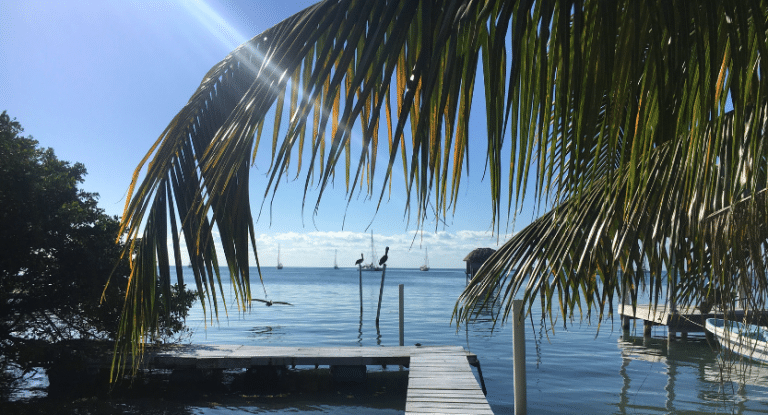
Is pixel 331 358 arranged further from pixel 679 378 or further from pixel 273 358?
pixel 679 378

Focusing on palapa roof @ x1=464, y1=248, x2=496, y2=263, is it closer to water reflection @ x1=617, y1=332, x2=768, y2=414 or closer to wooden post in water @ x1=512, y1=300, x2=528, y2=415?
water reflection @ x1=617, y1=332, x2=768, y2=414

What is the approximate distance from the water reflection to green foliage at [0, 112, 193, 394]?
32.1 ft

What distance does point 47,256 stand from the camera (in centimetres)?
1112

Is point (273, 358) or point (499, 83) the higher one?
point (499, 83)

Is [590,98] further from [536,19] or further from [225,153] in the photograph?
[225,153]

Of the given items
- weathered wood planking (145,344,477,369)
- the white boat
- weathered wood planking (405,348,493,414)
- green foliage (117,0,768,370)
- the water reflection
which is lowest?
the water reflection

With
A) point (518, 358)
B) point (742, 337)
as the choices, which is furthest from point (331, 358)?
point (742, 337)

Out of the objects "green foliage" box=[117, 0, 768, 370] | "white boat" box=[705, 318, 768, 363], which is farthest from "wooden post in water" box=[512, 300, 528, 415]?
"green foliage" box=[117, 0, 768, 370]

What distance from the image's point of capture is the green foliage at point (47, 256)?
34.4ft

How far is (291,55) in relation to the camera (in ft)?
3.39

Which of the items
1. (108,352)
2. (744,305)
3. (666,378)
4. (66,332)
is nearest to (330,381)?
(108,352)

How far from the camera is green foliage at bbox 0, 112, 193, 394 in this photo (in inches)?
412

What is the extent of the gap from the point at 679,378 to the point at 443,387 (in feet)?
28.6

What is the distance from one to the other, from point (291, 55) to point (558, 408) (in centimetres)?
1132
